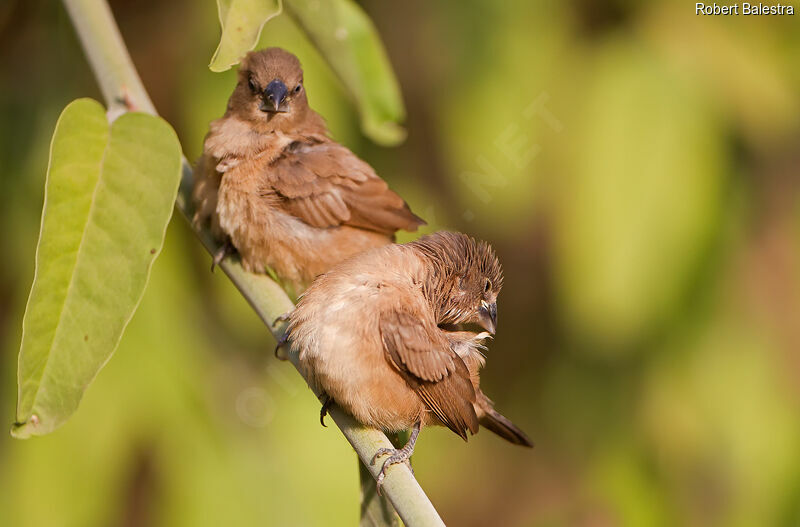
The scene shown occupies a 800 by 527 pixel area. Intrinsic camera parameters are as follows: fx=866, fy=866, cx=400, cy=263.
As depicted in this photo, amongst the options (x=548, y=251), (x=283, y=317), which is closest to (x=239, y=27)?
(x=283, y=317)

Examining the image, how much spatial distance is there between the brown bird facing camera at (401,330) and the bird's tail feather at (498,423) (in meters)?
0.16

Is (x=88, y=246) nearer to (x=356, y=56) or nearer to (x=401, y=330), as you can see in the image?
(x=401, y=330)

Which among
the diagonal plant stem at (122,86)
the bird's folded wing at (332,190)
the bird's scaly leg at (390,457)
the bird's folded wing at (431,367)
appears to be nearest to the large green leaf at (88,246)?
the diagonal plant stem at (122,86)

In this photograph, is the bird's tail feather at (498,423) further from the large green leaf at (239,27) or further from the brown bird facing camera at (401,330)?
the large green leaf at (239,27)

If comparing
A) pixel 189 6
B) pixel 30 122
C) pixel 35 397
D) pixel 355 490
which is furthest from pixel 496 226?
pixel 35 397

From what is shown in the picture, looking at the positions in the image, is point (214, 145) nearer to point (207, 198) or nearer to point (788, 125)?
point (207, 198)

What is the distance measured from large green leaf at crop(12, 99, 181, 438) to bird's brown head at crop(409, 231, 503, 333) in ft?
2.42

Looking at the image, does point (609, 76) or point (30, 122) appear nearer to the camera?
point (609, 76)

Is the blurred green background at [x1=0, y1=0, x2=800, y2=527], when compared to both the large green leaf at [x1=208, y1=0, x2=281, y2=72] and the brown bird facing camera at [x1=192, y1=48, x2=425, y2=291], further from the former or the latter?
the large green leaf at [x1=208, y1=0, x2=281, y2=72]

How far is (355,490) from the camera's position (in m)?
2.96

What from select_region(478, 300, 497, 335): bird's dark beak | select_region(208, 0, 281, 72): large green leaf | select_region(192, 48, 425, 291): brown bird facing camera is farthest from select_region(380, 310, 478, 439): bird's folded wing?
select_region(208, 0, 281, 72): large green leaf

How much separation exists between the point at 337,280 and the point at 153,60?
5.07 ft

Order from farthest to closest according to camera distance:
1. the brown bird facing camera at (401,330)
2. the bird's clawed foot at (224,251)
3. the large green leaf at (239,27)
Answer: the bird's clawed foot at (224,251) → the brown bird facing camera at (401,330) → the large green leaf at (239,27)

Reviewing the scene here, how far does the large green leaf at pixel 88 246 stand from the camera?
1.55 meters
